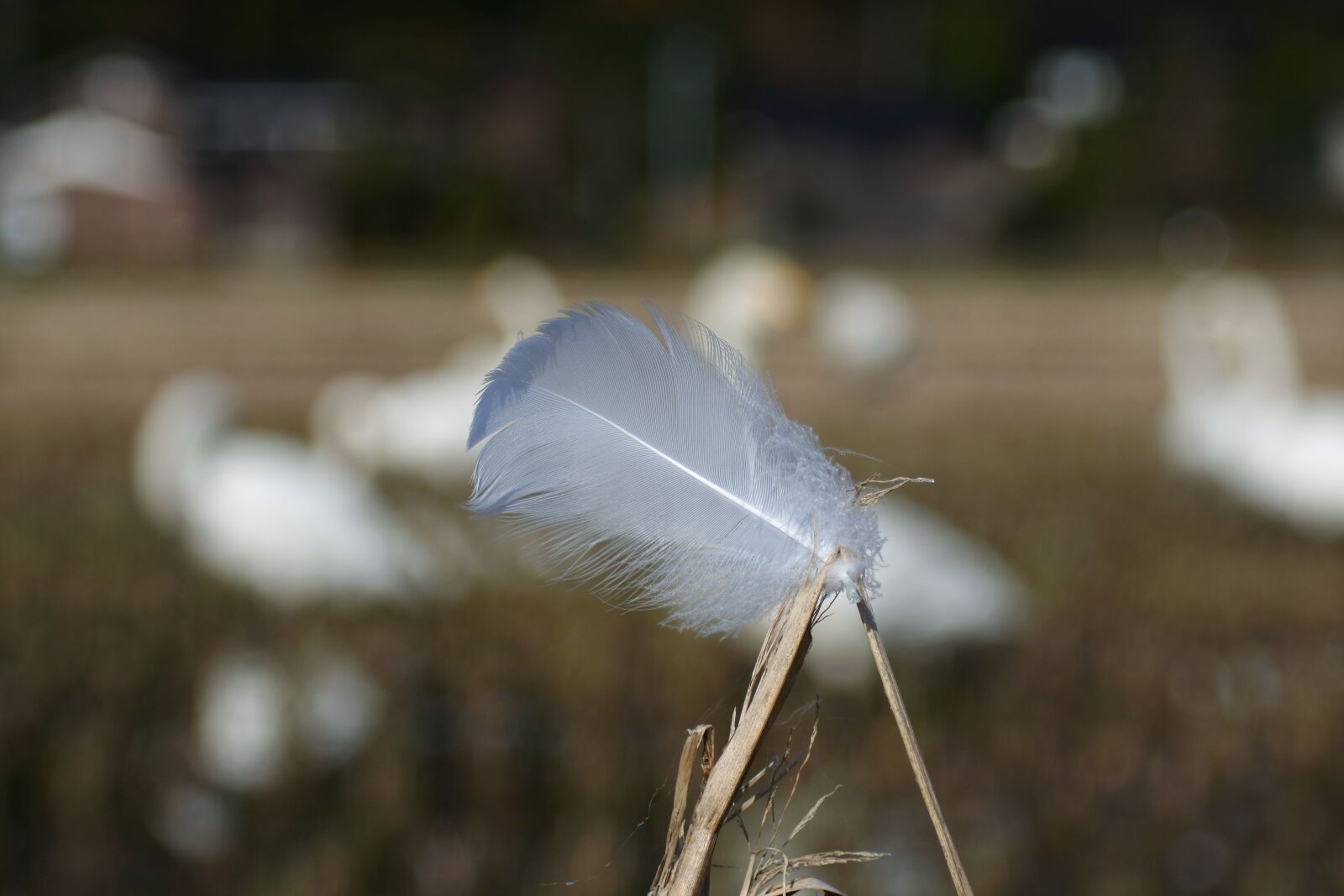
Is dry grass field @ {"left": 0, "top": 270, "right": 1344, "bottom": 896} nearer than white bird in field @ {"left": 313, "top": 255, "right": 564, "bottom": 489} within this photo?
Yes

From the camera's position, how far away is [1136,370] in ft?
50.5

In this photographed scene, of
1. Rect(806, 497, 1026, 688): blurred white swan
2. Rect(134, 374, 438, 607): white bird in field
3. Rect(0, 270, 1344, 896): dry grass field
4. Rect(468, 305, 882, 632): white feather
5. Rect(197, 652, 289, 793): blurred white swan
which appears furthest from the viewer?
Rect(134, 374, 438, 607): white bird in field

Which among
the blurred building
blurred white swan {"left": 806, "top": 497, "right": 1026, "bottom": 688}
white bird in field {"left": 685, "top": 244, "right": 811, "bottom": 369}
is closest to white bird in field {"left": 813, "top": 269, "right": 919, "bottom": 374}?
white bird in field {"left": 685, "top": 244, "right": 811, "bottom": 369}

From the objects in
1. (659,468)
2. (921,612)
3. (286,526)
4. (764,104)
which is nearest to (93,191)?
(764,104)

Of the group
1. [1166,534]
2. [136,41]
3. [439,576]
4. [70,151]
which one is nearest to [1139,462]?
[1166,534]

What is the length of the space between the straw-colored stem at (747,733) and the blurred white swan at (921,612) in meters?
3.60

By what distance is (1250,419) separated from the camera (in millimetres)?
7855

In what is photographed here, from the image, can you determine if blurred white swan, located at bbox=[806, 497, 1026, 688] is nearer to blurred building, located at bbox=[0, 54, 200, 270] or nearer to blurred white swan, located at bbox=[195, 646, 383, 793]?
blurred white swan, located at bbox=[195, 646, 383, 793]

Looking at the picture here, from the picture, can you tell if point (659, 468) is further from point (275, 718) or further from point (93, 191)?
point (93, 191)

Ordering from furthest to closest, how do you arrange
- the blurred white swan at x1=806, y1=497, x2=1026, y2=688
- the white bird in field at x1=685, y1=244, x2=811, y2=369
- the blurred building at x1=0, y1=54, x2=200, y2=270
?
the blurred building at x1=0, y1=54, x2=200, y2=270 → the white bird in field at x1=685, y1=244, x2=811, y2=369 → the blurred white swan at x1=806, y1=497, x2=1026, y2=688

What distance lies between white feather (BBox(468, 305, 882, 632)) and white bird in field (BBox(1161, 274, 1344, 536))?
6.72m

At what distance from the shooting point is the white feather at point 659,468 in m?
0.76

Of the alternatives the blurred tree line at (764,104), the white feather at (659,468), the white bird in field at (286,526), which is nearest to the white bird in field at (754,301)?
the white bird in field at (286,526)

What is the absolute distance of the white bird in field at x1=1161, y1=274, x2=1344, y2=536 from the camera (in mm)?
6988
